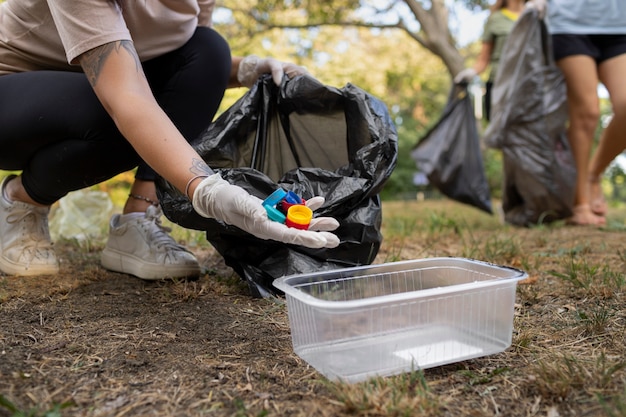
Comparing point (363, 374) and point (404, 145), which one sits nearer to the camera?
point (363, 374)

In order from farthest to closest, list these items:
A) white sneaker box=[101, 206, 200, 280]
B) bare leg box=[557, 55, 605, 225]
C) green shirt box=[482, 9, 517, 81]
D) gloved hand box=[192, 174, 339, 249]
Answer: green shirt box=[482, 9, 517, 81] < bare leg box=[557, 55, 605, 225] < white sneaker box=[101, 206, 200, 280] < gloved hand box=[192, 174, 339, 249]

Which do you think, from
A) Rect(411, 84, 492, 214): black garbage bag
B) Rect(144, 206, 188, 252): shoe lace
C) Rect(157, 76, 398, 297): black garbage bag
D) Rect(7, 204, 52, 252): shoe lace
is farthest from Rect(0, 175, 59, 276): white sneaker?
Rect(411, 84, 492, 214): black garbage bag

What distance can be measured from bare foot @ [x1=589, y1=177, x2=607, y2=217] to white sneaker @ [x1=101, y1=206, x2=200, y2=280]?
2.31m

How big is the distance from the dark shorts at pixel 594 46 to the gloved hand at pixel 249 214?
7.12 feet

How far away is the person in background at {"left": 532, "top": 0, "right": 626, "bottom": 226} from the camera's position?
264 cm

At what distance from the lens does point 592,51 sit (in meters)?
2.71

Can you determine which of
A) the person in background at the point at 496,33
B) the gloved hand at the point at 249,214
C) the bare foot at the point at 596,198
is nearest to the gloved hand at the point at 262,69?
the gloved hand at the point at 249,214

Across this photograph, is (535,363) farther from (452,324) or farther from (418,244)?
(418,244)

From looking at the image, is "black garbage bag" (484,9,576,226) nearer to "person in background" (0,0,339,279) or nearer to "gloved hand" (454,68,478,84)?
"gloved hand" (454,68,478,84)

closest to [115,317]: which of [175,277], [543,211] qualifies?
[175,277]

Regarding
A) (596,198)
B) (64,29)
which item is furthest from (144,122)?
(596,198)

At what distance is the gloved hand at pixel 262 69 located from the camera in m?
1.68

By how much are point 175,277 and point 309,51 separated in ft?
22.2

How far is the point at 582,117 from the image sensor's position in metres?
2.84
